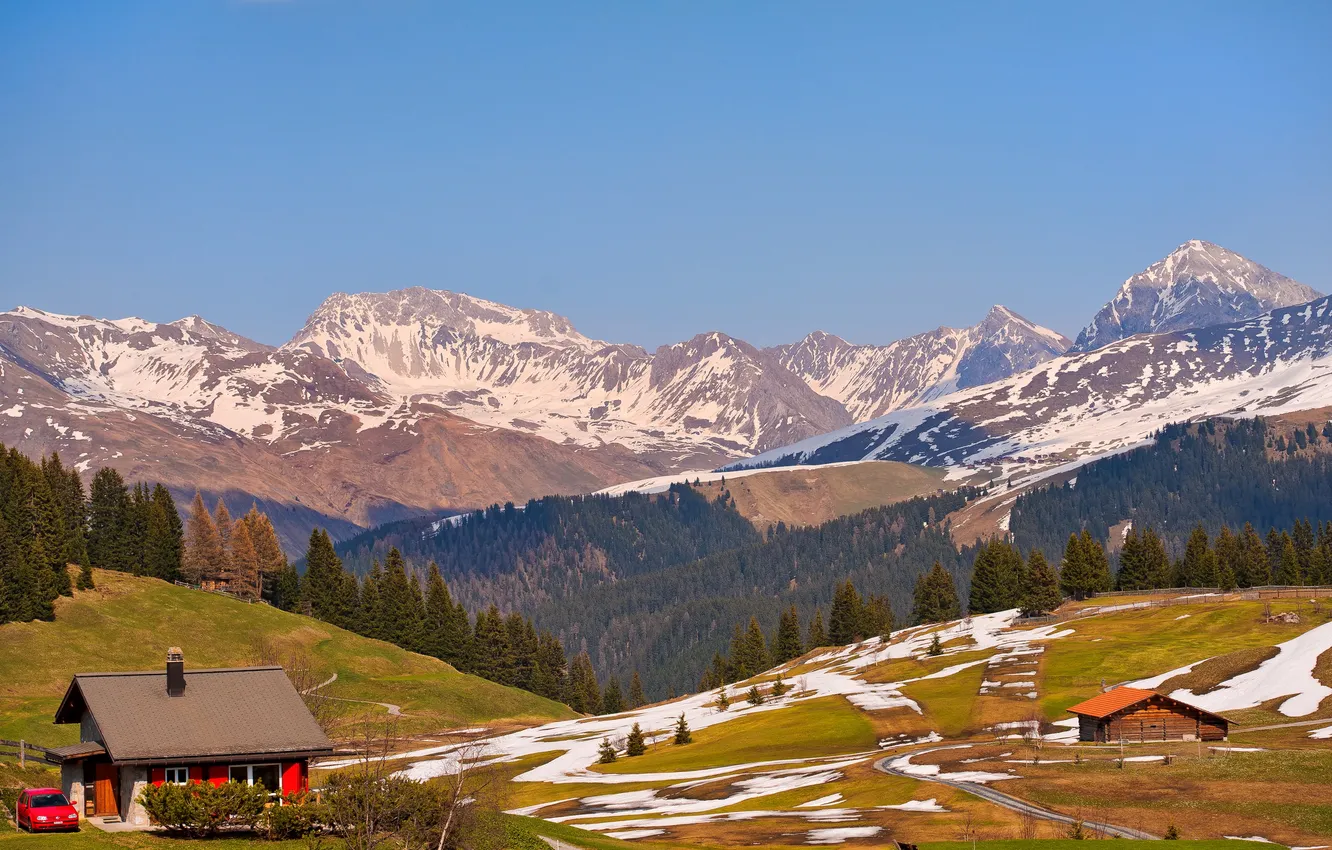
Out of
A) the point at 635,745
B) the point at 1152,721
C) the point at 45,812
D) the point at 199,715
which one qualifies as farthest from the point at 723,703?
the point at 45,812

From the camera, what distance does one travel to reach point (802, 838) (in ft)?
279

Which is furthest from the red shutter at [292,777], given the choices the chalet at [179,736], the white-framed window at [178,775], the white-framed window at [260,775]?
the white-framed window at [178,775]

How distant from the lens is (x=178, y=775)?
214 ft

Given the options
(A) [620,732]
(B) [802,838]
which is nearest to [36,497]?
(A) [620,732]

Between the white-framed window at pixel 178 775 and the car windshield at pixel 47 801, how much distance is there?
16.7ft

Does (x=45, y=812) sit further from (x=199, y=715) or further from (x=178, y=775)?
(x=199, y=715)

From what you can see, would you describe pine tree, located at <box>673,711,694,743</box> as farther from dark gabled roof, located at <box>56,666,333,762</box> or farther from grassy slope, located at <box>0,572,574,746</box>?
dark gabled roof, located at <box>56,666,333,762</box>

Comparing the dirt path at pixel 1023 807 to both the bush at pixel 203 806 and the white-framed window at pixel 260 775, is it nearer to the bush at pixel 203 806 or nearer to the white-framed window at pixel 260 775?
the white-framed window at pixel 260 775

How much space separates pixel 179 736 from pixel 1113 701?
8011 centimetres

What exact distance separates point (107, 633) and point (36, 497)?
20.2 meters

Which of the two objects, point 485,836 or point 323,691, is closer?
point 485,836

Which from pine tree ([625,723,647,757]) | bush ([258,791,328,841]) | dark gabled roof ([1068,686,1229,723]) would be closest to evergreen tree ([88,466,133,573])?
pine tree ([625,723,647,757])

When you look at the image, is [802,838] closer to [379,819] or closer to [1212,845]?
[1212,845]

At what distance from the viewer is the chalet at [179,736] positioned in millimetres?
64625
